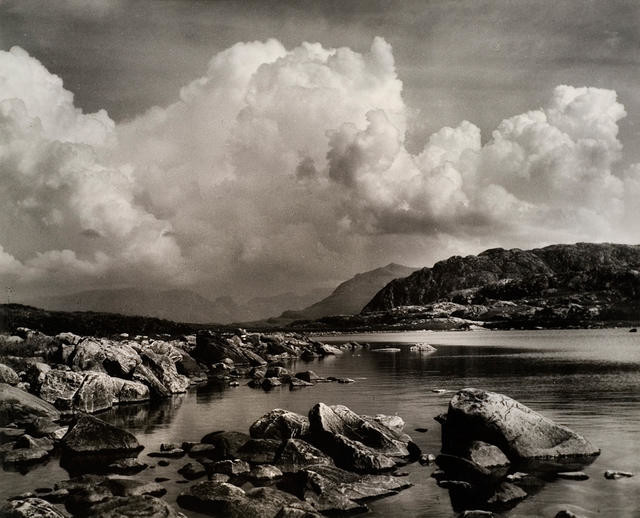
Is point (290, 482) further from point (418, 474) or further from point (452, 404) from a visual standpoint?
point (452, 404)

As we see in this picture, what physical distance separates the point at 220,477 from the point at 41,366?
28.6 metres

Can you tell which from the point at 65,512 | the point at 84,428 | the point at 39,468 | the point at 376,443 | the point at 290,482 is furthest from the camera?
the point at 84,428

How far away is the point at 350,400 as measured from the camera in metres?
44.8

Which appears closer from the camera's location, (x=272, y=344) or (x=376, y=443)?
(x=376, y=443)

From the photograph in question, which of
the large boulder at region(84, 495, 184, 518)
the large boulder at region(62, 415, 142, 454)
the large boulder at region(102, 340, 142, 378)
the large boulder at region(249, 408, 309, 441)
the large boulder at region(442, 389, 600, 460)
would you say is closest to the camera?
the large boulder at region(84, 495, 184, 518)

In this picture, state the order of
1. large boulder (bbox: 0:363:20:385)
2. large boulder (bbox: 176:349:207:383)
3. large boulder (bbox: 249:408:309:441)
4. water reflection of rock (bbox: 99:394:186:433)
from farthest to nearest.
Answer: large boulder (bbox: 176:349:207:383), large boulder (bbox: 0:363:20:385), water reflection of rock (bbox: 99:394:186:433), large boulder (bbox: 249:408:309:441)

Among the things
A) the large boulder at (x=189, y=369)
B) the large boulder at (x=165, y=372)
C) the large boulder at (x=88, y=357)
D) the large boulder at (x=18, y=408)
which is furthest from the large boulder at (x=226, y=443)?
the large boulder at (x=189, y=369)

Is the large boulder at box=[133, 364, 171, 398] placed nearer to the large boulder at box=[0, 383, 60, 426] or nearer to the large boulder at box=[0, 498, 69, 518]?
the large boulder at box=[0, 383, 60, 426]

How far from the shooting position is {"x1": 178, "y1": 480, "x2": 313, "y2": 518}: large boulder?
17984mm

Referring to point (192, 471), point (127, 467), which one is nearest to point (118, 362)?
point (127, 467)

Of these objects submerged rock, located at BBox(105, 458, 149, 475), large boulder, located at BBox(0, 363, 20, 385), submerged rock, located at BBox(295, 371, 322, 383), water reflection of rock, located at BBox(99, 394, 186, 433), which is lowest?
water reflection of rock, located at BBox(99, 394, 186, 433)

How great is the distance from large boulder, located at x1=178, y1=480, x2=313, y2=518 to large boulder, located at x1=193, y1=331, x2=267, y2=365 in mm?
64962

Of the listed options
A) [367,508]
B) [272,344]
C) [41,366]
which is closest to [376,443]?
[367,508]

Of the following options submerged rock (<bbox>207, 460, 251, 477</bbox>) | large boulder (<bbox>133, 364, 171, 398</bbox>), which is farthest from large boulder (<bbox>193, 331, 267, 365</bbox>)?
submerged rock (<bbox>207, 460, 251, 477</bbox>)
